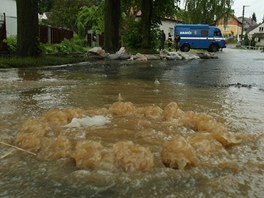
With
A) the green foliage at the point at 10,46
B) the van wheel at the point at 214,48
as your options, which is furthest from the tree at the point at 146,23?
the van wheel at the point at 214,48

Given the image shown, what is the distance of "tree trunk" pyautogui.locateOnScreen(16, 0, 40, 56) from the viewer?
43.9ft

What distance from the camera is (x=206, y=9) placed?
210ft

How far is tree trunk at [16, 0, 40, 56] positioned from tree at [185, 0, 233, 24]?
52.8 metres

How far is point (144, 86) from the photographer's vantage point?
769 centimetres

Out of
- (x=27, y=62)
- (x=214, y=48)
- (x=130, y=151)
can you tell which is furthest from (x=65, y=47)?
(x=214, y=48)

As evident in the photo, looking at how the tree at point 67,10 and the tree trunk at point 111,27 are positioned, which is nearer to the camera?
the tree trunk at point 111,27

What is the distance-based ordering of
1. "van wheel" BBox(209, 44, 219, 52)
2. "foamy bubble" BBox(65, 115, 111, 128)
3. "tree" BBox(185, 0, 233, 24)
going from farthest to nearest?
1. "tree" BBox(185, 0, 233, 24)
2. "van wheel" BBox(209, 44, 219, 52)
3. "foamy bubble" BBox(65, 115, 111, 128)

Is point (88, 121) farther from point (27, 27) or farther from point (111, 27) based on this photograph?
point (111, 27)

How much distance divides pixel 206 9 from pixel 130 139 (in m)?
63.7

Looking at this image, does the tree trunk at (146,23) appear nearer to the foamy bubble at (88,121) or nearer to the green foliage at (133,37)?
the green foliage at (133,37)

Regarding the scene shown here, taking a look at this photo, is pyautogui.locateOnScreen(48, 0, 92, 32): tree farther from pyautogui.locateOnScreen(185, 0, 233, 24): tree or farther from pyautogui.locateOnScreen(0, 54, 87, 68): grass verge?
pyautogui.locateOnScreen(0, 54, 87, 68): grass verge

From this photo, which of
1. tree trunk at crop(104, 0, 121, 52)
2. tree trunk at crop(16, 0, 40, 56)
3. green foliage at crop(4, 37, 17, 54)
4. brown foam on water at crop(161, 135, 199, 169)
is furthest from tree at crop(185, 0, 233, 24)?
brown foam on water at crop(161, 135, 199, 169)

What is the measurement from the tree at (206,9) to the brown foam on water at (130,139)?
61483mm

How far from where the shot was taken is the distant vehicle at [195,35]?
38938 mm
